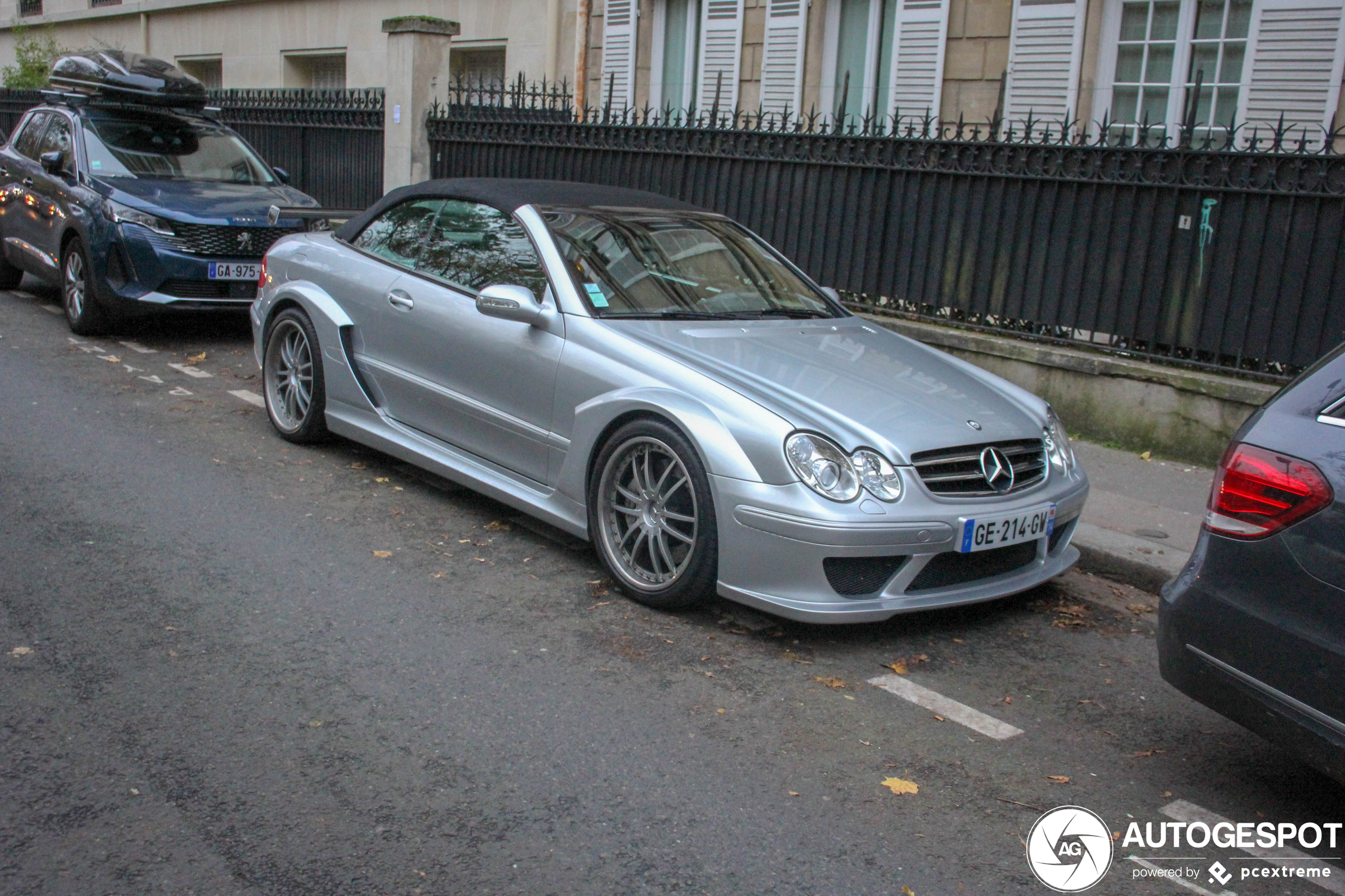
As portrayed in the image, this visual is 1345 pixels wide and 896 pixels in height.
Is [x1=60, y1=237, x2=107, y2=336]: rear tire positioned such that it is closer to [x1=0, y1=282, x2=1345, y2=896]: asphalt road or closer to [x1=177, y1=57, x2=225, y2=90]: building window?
[x1=0, y1=282, x2=1345, y2=896]: asphalt road

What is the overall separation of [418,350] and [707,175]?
4.99 meters

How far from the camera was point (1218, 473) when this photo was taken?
3.53 metres

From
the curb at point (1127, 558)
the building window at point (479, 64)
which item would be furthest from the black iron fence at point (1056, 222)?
the building window at point (479, 64)

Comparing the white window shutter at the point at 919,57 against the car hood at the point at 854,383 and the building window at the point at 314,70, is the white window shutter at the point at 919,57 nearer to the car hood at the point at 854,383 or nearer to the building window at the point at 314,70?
the car hood at the point at 854,383

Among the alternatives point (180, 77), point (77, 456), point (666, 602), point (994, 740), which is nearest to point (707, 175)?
point (180, 77)

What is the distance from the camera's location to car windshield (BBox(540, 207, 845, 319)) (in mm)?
5648

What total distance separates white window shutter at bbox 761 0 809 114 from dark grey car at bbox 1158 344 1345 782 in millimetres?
11547

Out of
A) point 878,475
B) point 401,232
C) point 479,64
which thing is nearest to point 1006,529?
point 878,475

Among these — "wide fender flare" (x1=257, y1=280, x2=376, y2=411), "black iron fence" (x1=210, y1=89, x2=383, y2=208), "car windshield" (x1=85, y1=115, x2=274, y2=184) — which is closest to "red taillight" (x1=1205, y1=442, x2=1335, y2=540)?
"wide fender flare" (x1=257, y1=280, x2=376, y2=411)

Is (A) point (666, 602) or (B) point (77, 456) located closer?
(A) point (666, 602)

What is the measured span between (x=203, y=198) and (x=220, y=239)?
577mm

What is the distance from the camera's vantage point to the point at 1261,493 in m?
3.38

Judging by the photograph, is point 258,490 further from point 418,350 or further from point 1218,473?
point 1218,473

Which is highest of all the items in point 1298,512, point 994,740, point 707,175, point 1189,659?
point 707,175
